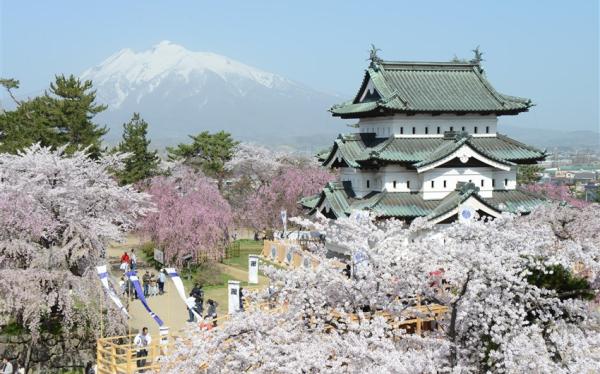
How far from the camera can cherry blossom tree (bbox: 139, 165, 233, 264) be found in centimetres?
3616

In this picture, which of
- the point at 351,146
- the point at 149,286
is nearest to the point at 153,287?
the point at 149,286

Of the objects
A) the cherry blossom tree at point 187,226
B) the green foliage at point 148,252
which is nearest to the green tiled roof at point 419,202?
the cherry blossom tree at point 187,226

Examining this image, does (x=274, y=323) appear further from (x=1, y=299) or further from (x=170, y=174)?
(x=170, y=174)

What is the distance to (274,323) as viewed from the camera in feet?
44.2

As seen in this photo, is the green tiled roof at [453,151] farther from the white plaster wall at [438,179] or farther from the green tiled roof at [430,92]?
the green tiled roof at [430,92]

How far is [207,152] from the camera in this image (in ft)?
194

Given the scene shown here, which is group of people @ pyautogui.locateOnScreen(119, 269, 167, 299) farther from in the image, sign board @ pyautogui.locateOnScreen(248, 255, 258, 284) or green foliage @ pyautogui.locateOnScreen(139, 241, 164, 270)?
green foliage @ pyautogui.locateOnScreen(139, 241, 164, 270)

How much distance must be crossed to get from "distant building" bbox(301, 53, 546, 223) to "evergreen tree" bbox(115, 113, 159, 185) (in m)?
24.4

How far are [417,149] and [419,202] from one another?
2285 mm

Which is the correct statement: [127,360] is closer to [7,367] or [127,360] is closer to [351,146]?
[7,367]

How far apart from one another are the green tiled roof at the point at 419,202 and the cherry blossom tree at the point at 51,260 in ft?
32.8

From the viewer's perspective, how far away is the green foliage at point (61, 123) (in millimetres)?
44812

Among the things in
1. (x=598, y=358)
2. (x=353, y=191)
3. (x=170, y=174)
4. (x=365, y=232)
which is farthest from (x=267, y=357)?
(x=170, y=174)

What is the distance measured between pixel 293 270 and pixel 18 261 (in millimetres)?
11688
